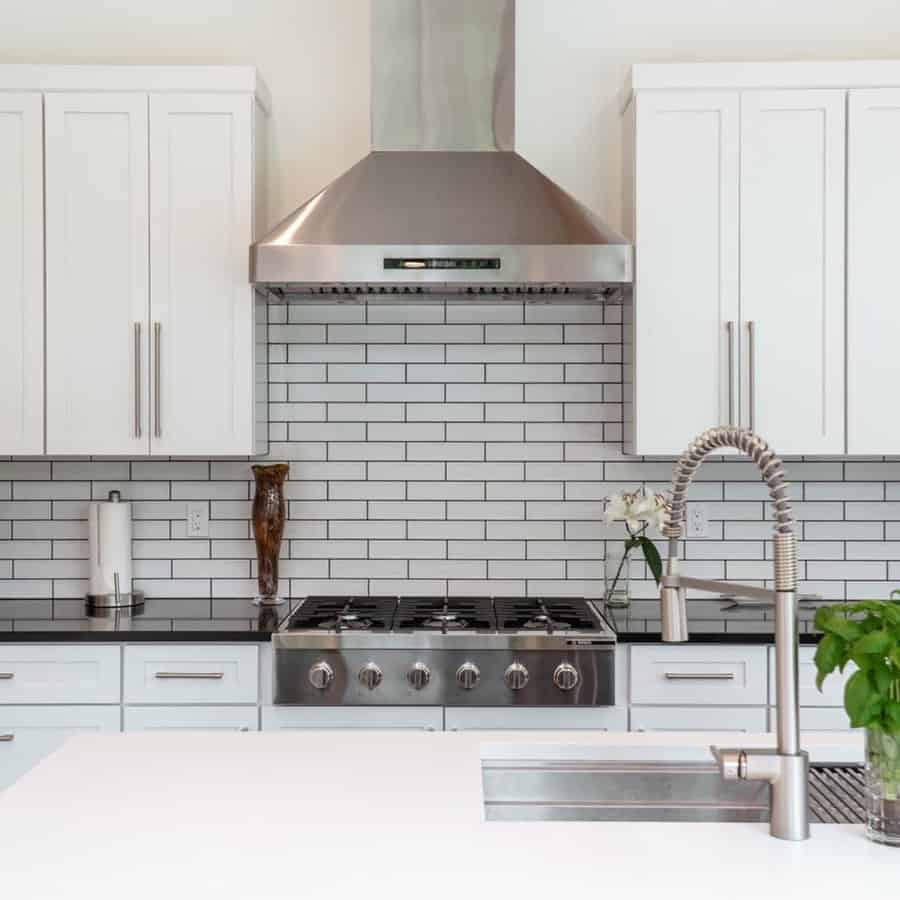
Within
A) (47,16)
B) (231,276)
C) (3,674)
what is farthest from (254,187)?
(3,674)

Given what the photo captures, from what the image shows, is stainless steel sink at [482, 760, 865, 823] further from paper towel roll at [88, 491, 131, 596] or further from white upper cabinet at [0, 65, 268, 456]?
paper towel roll at [88, 491, 131, 596]

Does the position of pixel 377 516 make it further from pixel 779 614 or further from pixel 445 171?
pixel 779 614

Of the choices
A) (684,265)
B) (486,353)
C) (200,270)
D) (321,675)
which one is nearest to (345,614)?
(321,675)

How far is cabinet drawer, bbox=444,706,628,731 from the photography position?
3062 millimetres

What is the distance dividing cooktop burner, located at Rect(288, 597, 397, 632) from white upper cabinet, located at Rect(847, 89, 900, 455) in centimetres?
154

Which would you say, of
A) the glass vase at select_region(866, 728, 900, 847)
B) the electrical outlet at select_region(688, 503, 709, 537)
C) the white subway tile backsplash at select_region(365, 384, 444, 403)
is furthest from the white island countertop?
the white subway tile backsplash at select_region(365, 384, 444, 403)

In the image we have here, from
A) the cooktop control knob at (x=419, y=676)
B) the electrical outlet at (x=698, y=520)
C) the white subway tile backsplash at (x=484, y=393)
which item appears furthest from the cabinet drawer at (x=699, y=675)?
the white subway tile backsplash at (x=484, y=393)

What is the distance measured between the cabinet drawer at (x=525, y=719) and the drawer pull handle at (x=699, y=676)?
18cm

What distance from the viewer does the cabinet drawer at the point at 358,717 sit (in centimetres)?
306

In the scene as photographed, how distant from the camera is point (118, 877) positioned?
1.35m

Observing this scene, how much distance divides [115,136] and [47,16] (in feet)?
2.37

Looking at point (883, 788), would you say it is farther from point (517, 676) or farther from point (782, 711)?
point (517, 676)

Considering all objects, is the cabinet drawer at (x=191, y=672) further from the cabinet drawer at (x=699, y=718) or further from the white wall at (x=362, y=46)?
the white wall at (x=362, y=46)

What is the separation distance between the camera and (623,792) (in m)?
1.84
